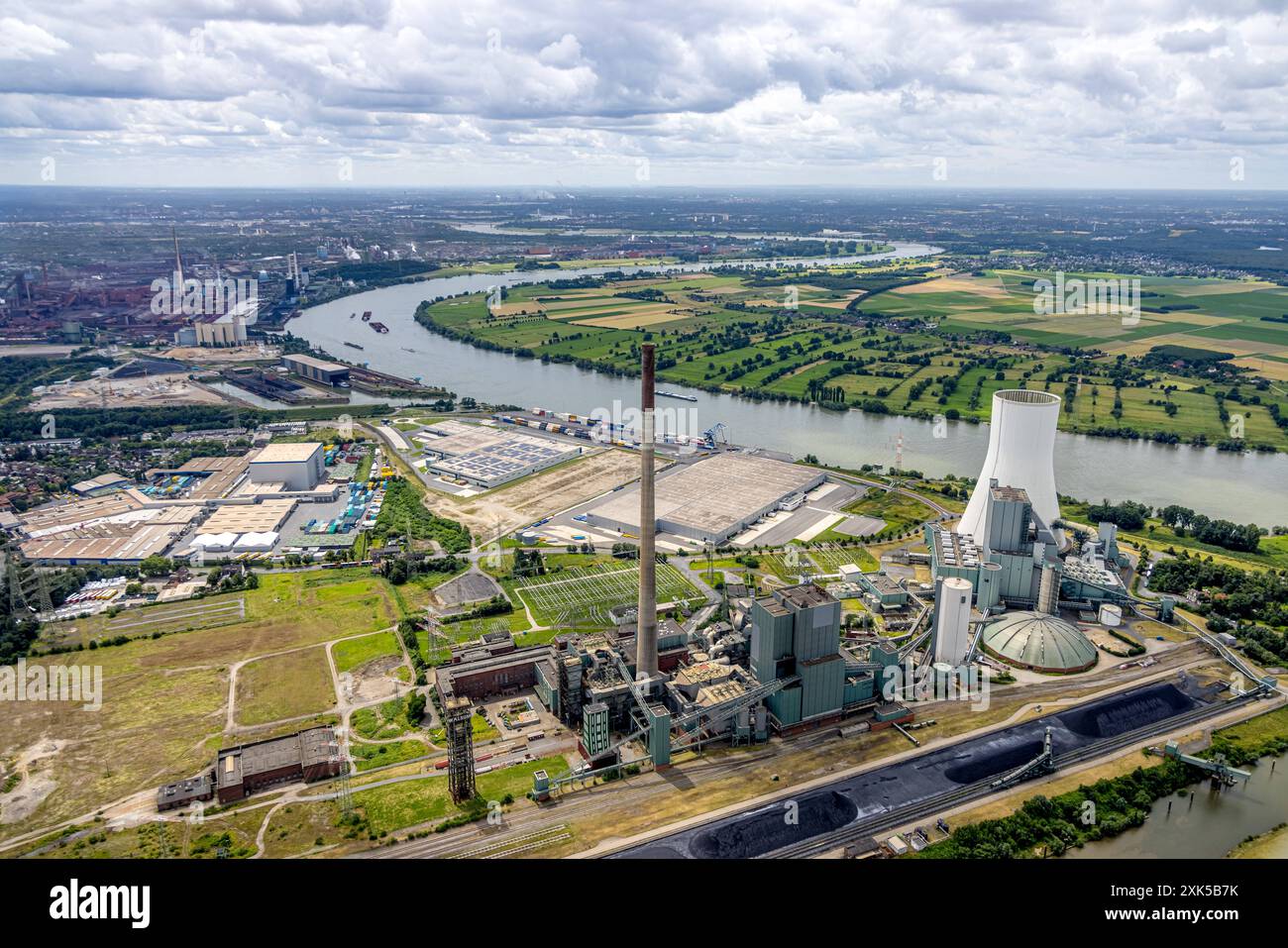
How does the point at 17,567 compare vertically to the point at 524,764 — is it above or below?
above

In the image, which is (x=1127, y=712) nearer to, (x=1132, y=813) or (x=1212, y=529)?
(x=1132, y=813)

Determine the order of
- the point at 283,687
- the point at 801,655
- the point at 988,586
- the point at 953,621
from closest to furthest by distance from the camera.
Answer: the point at 801,655 → the point at 283,687 → the point at 953,621 → the point at 988,586

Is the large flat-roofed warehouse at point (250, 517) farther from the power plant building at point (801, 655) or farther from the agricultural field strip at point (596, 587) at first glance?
the power plant building at point (801, 655)

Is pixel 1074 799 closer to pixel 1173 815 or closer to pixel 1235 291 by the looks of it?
pixel 1173 815

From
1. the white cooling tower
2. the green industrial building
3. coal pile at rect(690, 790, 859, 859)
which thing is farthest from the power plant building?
the white cooling tower

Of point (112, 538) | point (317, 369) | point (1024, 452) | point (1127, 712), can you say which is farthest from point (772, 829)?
point (317, 369)

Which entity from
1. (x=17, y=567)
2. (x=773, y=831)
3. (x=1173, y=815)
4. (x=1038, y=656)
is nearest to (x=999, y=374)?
(x=1038, y=656)

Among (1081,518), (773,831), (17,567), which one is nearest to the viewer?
(773,831)
